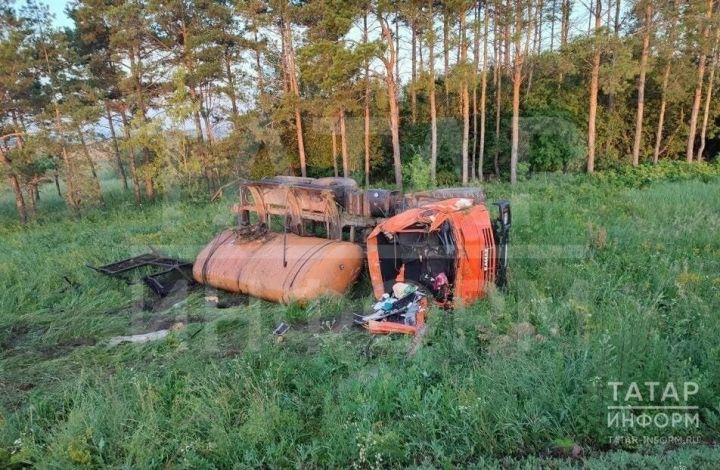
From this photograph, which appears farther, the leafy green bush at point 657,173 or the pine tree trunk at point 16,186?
the leafy green bush at point 657,173

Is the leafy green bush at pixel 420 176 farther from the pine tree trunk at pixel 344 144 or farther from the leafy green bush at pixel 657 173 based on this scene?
the leafy green bush at pixel 657 173

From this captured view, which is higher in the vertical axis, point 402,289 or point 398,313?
point 402,289

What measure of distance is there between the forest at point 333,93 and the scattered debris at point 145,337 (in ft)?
40.8

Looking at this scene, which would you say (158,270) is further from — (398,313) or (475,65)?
(475,65)

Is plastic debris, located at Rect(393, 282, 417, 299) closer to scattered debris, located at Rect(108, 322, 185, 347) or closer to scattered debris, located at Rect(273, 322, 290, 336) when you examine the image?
scattered debris, located at Rect(273, 322, 290, 336)

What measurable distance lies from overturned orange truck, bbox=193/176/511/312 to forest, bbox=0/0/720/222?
32.7 ft

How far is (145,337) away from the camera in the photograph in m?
5.41

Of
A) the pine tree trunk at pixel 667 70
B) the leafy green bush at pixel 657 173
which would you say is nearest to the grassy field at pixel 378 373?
the leafy green bush at pixel 657 173

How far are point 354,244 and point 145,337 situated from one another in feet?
9.52

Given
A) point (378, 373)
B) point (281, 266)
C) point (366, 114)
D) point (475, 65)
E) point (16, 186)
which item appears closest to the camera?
point (378, 373)

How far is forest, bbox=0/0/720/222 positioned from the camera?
16.4 m

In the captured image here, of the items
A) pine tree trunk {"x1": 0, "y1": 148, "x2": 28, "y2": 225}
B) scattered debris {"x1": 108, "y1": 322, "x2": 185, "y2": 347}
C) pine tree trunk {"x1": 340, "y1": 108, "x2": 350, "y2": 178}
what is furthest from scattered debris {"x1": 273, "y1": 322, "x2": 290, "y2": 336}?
pine tree trunk {"x1": 0, "y1": 148, "x2": 28, "y2": 225}

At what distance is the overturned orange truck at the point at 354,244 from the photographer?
212 inches

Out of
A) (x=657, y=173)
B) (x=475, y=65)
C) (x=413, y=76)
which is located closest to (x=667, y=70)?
(x=657, y=173)
